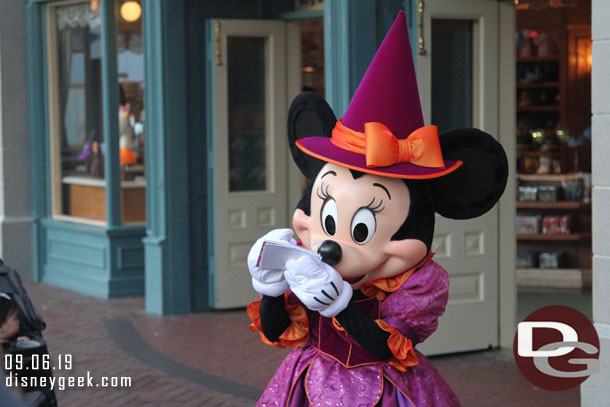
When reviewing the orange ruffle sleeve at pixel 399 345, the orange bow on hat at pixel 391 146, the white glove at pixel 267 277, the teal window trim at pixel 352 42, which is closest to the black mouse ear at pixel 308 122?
the orange bow on hat at pixel 391 146

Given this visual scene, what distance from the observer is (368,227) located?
3.48 metres

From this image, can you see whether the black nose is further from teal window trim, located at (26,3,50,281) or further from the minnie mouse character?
teal window trim, located at (26,3,50,281)

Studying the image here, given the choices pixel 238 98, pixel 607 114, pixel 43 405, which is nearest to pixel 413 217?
pixel 607 114

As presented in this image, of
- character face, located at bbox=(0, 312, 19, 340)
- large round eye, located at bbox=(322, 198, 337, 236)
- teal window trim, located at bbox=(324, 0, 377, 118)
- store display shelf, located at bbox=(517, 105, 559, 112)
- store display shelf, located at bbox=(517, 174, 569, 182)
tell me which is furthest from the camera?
store display shelf, located at bbox=(517, 105, 559, 112)

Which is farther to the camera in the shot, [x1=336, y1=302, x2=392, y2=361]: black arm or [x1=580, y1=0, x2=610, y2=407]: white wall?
[x1=580, y1=0, x2=610, y2=407]: white wall

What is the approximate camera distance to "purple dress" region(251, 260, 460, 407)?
3447 mm

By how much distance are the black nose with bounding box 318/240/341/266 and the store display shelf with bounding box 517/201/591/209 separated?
6619 mm

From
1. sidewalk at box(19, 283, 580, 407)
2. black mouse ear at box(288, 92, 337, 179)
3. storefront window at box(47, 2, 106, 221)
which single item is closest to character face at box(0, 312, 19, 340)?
sidewalk at box(19, 283, 580, 407)

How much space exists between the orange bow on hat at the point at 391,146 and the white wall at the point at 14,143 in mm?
7657

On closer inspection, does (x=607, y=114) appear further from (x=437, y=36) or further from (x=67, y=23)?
(x=67, y=23)

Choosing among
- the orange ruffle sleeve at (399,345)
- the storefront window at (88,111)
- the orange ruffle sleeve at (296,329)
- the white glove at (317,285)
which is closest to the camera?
the white glove at (317,285)

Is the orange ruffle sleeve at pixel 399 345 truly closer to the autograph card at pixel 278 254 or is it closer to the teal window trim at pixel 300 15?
the autograph card at pixel 278 254

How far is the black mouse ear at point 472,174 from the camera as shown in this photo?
362cm

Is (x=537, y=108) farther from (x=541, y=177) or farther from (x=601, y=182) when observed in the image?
(x=601, y=182)
